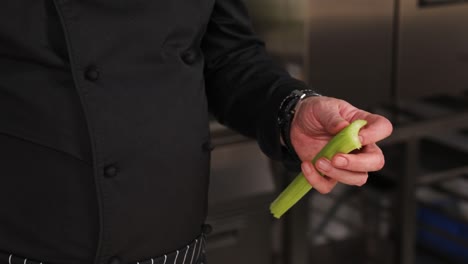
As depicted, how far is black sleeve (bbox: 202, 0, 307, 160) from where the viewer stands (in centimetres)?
103

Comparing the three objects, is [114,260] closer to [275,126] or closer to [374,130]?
[275,126]

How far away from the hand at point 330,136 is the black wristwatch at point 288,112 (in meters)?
0.02

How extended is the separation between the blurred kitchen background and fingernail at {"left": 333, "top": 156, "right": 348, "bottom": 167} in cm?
103

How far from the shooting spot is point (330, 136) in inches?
34.6

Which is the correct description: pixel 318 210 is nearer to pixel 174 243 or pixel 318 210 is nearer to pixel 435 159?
pixel 435 159

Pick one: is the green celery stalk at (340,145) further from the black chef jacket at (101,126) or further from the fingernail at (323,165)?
the black chef jacket at (101,126)

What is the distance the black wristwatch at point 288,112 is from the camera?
3.13ft

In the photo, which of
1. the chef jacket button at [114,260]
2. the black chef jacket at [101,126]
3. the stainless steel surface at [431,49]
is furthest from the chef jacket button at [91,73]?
the stainless steel surface at [431,49]

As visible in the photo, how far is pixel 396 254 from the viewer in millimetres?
2252

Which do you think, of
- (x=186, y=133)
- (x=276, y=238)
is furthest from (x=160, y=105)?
(x=276, y=238)

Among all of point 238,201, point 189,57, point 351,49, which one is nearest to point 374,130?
point 189,57

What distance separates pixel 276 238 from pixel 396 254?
1.47 feet

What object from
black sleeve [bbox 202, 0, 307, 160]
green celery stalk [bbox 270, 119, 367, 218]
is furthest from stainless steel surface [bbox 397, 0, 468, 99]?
green celery stalk [bbox 270, 119, 367, 218]

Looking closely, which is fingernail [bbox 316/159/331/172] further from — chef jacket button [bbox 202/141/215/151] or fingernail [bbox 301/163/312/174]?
chef jacket button [bbox 202/141/215/151]
